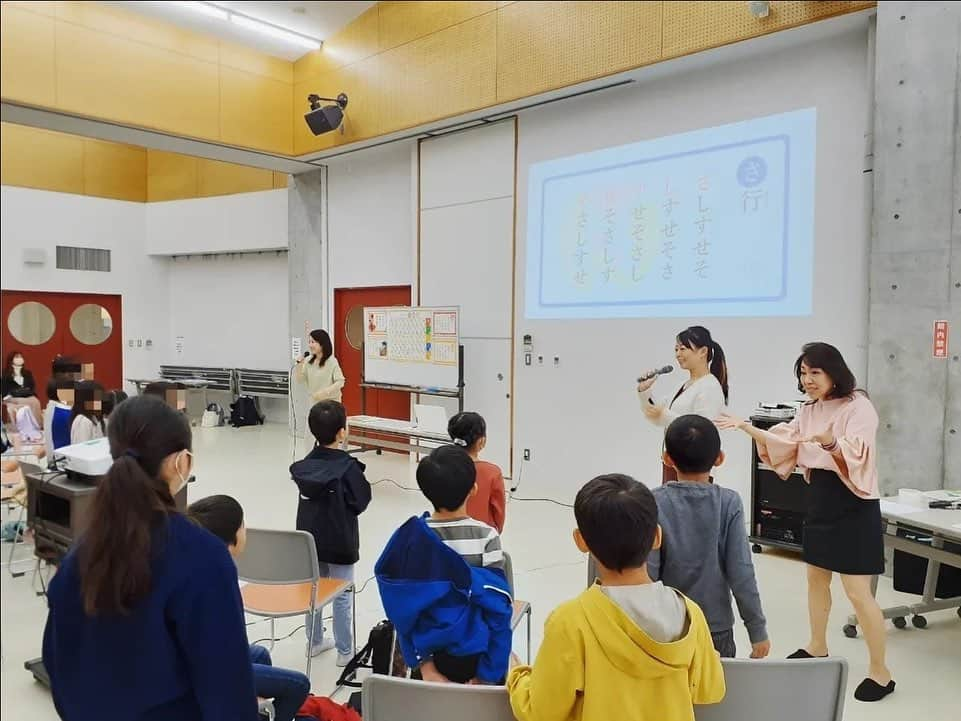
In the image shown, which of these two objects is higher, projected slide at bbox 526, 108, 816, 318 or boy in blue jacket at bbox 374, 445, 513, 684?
projected slide at bbox 526, 108, 816, 318

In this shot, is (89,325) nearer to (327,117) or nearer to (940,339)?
(940,339)

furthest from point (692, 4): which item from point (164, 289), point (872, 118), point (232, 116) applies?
point (164, 289)

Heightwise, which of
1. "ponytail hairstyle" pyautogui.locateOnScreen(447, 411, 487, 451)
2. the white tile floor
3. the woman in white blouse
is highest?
the woman in white blouse

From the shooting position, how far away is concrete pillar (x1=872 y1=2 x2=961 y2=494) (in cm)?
352

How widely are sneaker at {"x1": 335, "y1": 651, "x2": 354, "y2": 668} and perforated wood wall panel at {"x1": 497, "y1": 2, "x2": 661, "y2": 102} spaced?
4.05 meters

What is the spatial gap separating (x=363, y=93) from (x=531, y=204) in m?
2.03

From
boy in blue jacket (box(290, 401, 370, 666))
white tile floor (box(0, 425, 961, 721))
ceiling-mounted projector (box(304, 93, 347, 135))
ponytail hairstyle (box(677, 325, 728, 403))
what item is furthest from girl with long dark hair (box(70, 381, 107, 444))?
ceiling-mounted projector (box(304, 93, 347, 135))

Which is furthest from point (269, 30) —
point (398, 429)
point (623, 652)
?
point (398, 429)

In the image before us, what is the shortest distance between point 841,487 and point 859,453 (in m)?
0.16

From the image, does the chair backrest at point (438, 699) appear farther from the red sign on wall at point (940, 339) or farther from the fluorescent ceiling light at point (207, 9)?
the red sign on wall at point (940, 339)

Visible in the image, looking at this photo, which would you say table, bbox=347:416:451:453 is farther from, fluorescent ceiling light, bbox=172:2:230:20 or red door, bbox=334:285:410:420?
fluorescent ceiling light, bbox=172:2:230:20

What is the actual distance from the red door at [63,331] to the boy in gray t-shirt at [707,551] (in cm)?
130

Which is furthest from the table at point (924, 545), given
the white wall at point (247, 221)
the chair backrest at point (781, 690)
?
the white wall at point (247, 221)

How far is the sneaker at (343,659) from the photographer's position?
2.65 metres
